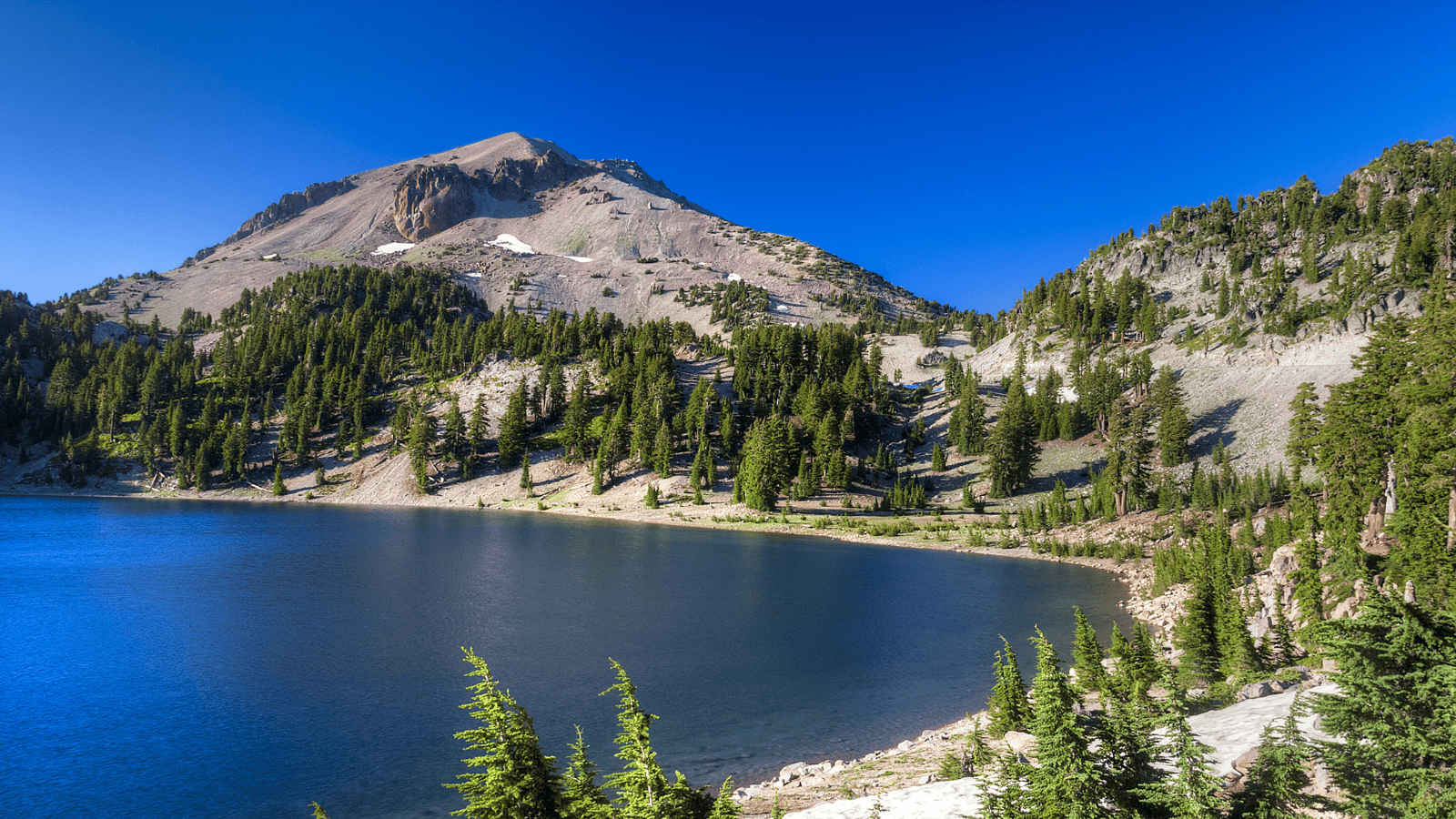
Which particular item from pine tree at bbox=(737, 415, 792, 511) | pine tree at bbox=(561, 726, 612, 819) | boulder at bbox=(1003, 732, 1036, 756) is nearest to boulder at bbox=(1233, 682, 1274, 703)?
boulder at bbox=(1003, 732, 1036, 756)

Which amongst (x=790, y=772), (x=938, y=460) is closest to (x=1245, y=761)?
(x=790, y=772)

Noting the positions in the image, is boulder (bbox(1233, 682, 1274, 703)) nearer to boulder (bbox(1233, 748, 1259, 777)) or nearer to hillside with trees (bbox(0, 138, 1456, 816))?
hillside with trees (bbox(0, 138, 1456, 816))

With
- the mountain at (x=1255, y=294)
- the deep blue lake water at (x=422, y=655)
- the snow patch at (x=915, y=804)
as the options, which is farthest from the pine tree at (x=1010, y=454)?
the snow patch at (x=915, y=804)

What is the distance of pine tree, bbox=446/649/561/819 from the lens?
10266mm

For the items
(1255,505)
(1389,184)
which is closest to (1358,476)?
(1255,505)

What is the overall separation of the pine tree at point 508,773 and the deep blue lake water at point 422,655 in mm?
12399

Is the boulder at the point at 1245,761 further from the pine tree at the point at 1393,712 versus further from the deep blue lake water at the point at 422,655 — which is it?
the deep blue lake water at the point at 422,655

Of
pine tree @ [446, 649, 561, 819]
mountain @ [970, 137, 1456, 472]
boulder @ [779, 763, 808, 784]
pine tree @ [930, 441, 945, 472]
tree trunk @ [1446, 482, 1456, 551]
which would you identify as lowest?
boulder @ [779, 763, 808, 784]

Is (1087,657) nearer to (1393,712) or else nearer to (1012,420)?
(1393,712)

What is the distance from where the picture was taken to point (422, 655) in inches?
1382

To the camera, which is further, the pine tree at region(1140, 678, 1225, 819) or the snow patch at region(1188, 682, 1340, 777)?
the snow patch at region(1188, 682, 1340, 777)

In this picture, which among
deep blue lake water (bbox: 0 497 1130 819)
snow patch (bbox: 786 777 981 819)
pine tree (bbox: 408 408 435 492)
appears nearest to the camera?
snow patch (bbox: 786 777 981 819)

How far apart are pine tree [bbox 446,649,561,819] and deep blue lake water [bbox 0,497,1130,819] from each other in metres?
12.4

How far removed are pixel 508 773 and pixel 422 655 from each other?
28.9 meters
